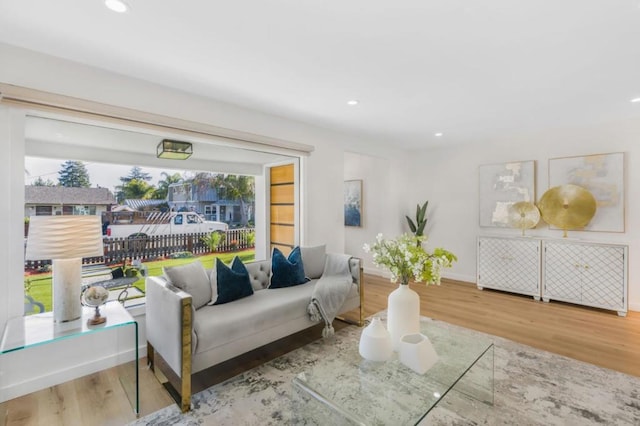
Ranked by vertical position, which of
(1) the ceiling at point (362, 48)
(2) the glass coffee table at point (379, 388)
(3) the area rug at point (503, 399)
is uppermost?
(1) the ceiling at point (362, 48)

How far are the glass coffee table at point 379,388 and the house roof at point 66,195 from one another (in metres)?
2.25

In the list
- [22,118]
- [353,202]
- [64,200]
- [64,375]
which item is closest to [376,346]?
[64,375]

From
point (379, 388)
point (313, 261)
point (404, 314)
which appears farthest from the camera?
point (313, 261)

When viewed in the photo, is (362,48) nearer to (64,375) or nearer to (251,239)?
(251,239)

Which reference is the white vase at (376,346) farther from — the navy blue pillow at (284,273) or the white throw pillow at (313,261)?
the white throw pillow at (313,261)

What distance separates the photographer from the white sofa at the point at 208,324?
6.58ft

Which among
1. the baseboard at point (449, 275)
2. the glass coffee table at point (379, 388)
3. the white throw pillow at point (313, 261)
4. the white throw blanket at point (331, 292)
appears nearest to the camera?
the glass coffee table at point (379, 388)

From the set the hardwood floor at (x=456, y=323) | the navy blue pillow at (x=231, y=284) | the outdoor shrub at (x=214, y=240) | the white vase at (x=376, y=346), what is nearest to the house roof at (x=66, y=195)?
the outdoor shrub at (x=214, y=240)

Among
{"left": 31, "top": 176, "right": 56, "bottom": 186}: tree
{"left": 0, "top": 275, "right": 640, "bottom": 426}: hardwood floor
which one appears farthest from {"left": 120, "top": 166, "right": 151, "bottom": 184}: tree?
{"left": 0, "top": 275, "right": 640, "bottom": 426}: hardwood floor

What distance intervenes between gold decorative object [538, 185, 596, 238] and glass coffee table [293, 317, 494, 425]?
3109mm

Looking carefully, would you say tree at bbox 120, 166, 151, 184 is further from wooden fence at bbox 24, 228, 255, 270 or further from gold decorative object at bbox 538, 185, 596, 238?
gold decorative object at bbox 538, 185, 596, 238

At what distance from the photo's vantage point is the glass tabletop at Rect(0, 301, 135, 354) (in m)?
Answer: 1.76

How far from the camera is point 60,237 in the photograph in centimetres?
189

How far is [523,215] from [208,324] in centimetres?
453
